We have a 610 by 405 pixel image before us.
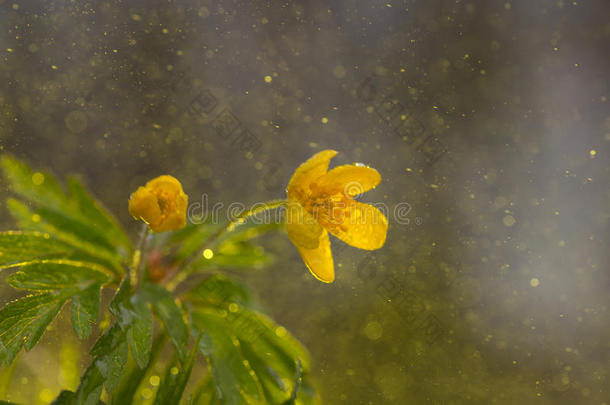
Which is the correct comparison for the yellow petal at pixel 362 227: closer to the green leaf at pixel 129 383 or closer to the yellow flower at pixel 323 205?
the yellow flower at pixel 323 205

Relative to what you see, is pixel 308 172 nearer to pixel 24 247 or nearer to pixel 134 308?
pixel 134 308

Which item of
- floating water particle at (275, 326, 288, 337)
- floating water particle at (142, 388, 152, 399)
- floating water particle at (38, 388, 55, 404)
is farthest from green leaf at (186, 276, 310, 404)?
floating water particle at (38, 388, 55, 404)

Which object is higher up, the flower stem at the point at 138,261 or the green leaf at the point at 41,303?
the flower stem at the point at 138,261

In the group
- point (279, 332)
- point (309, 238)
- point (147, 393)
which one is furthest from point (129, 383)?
point (309, 238)

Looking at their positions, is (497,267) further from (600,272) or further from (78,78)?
(78,78)

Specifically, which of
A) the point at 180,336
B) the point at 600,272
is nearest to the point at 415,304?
the point at 600,272

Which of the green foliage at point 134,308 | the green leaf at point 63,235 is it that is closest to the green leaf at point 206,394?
the green foliage at point 134,308
